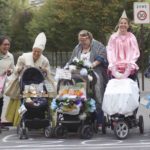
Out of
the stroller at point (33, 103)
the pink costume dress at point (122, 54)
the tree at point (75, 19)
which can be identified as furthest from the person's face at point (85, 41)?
the tree at point (75, 19)

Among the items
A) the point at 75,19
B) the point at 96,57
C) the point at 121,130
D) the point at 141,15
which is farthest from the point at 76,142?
the point at 75,19

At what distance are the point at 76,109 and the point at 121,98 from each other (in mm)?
828

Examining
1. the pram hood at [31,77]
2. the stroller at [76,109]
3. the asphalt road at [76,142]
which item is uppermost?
the pram hood at [31,77]

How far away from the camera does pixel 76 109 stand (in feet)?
35.6

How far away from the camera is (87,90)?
36.8ft

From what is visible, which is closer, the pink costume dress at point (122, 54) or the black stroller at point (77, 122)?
the black stroller at point (77, 122)

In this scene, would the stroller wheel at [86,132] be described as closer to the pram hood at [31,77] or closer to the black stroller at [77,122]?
the black stroller at [77,122]

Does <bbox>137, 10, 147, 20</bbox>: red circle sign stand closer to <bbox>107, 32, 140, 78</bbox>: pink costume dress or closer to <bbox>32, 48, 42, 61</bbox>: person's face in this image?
<bbox>107, 32, 140, 78</bbox>: pink costume dress

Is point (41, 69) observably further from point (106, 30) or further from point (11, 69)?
point (106, 30)

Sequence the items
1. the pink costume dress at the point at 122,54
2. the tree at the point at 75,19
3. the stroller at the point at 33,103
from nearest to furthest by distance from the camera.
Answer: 1. the stroller at the point at 33,103
2. the pink costume dress at the point at 122,54
3. the tree at the point at 75,19

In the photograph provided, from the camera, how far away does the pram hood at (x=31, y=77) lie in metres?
11.5

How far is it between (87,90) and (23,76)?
4.15 feet

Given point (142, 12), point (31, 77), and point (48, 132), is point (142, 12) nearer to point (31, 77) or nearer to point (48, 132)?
point (31, 77)

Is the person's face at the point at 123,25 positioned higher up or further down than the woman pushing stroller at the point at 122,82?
higher up
